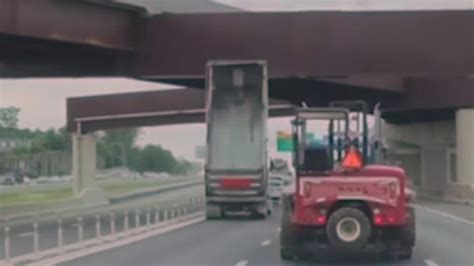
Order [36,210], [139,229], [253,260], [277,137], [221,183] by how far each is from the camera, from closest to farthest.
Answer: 1. [253,260]
2. [139,229]
3. [221,183]
4. [36,210]
5. [277,137]

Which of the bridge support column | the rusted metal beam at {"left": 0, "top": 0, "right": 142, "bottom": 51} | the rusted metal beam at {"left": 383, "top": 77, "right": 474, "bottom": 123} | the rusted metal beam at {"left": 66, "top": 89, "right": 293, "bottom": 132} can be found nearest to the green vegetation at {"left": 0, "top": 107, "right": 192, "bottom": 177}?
the rusted metal beam at {"left": 66, "top": 89, "right": 293, "bottom": 132}

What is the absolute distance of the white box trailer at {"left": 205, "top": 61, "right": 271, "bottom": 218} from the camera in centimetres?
3978

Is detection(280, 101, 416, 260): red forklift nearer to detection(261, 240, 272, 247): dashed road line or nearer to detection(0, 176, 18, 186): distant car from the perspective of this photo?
detection(261, 240, 272, 247): dashed road line

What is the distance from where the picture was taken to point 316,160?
20438 mm

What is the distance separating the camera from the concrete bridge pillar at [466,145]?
6625 centimetres

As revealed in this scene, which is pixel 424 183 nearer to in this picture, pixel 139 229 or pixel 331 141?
pixel 139 229

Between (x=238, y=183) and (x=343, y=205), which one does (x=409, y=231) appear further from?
(x=238, y=183)

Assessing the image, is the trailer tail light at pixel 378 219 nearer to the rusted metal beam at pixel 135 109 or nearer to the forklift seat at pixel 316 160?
the forklift seat at pixel 316 160

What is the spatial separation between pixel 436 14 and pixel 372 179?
22.3 meters

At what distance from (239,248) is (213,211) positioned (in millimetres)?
16956

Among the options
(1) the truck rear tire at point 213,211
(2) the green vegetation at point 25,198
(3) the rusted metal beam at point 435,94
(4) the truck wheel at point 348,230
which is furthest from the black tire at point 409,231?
(2) the green vegetation at point 25,198

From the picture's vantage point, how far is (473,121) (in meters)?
66.4

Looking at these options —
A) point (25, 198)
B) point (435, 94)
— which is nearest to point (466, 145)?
point (435, 94)

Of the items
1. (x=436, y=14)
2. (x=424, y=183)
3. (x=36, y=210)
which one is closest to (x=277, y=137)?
(x=424, y=183)
